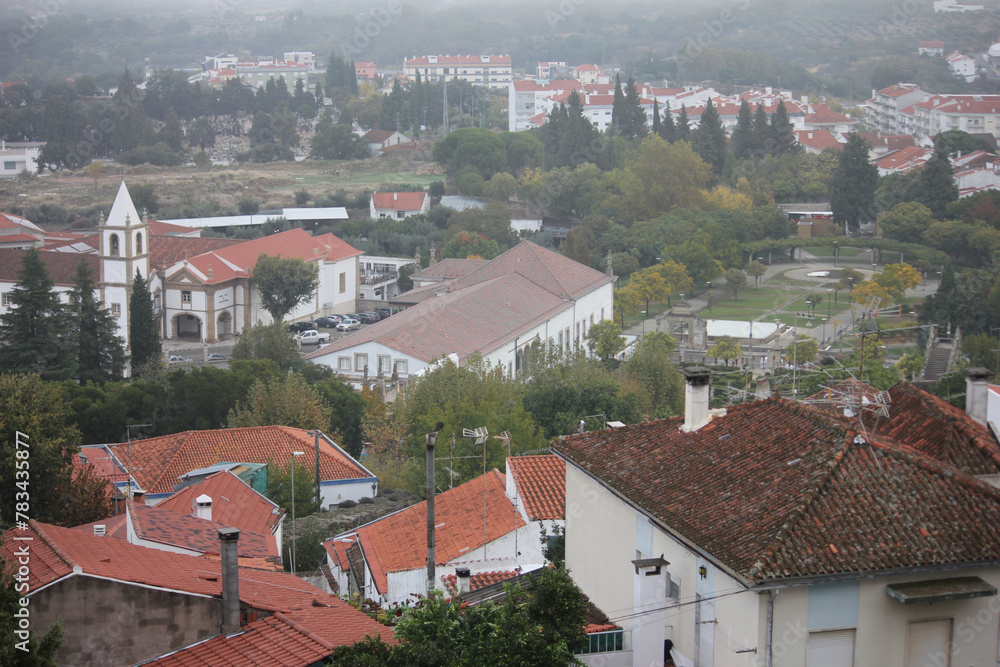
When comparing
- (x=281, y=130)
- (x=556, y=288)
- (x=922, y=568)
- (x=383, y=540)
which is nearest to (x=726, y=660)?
(x=922, y=568)

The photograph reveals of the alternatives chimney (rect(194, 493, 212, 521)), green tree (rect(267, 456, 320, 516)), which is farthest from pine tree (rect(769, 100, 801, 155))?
chimney (rect(194, 493, 212, 521))

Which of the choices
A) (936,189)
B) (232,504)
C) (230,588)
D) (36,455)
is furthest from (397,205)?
(230,588)

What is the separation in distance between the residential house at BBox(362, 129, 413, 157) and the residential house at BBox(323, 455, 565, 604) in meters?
90.3

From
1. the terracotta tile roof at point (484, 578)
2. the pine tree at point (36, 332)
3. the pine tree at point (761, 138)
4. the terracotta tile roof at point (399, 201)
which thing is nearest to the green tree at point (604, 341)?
the pine tree at point (36, 332)

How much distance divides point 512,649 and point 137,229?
146 feet

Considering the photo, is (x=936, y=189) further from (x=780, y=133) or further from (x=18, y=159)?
(x=18, y=159)

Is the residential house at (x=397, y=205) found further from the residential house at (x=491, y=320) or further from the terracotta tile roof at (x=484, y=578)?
the terracotta tile roof at (x=484, y=578)

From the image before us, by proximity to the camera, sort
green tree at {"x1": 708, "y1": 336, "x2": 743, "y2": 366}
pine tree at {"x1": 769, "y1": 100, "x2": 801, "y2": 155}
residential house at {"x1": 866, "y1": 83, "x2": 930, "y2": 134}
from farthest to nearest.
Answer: residential house at {"x1": 866, "y1": 83, "x2": 930, "y2": 134}
pine tree at {"x1": 769, "y1": 100, "x2": 801, "y2": 155}
green tree at {"x1": 708, "y1": 336, "x2": 743, "y2": 366}

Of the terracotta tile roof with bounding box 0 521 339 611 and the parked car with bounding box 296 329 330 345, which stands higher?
the terracotta tile roof with bounding box 0 521 339 611

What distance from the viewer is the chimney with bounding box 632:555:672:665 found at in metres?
11.5

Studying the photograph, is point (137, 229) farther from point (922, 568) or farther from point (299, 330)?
point (922, 568)

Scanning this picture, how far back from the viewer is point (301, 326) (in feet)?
178

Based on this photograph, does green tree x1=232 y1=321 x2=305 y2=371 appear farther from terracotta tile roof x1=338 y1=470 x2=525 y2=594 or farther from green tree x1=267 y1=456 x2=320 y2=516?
terracotta tile roof x1=338 y1=470 x2=525 y2=594

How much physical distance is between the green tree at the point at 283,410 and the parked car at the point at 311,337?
19.6 meters
